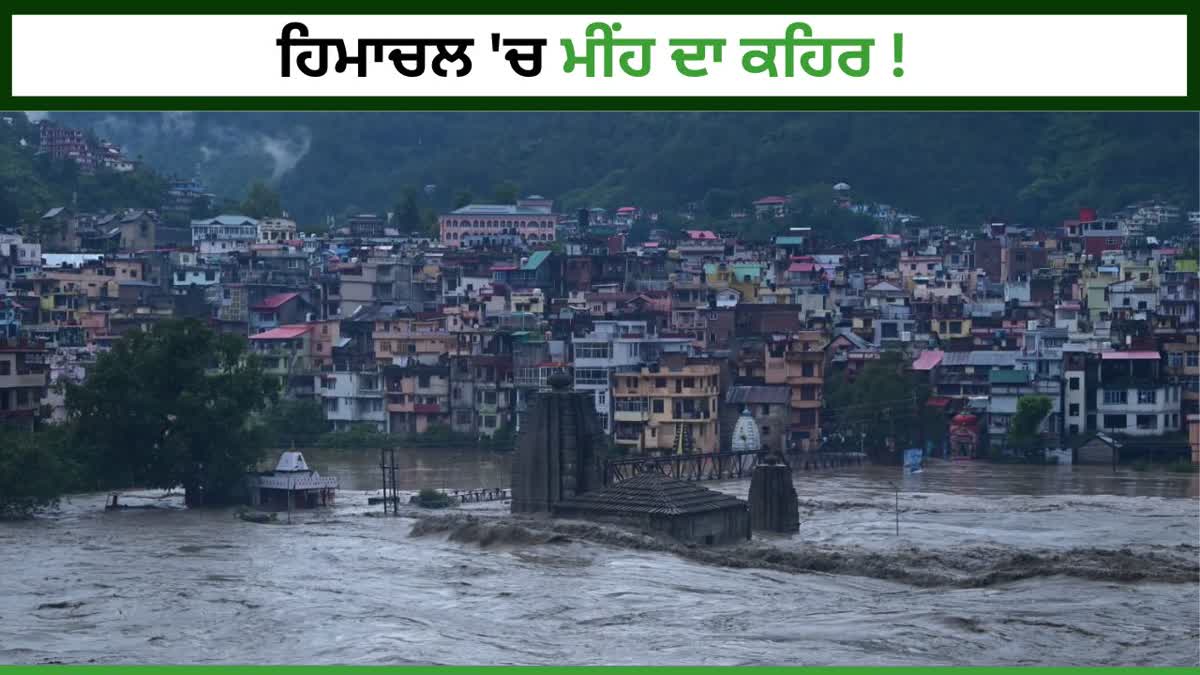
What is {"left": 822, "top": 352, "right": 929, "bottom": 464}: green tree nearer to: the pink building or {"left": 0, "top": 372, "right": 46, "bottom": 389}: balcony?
{"left": 0, "top": 372, "right": 46, "bottom": 389}: balcony

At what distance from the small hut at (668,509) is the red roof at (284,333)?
22935 millimetres

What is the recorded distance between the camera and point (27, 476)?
1144 inches

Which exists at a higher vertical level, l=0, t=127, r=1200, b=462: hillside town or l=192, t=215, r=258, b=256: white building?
l=192, t=215, r=258, b=256: white building

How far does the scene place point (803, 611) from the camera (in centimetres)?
2173

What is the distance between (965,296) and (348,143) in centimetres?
5423

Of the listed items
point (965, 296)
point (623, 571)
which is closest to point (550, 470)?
point (623, 571)

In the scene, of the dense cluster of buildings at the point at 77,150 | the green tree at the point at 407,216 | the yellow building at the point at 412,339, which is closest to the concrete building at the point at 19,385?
the yellow building at the point at 412,339

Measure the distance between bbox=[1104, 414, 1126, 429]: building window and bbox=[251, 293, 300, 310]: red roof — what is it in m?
22.1

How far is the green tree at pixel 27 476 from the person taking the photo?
1132 inches

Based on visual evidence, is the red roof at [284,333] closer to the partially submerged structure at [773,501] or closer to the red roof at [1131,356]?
the red roof at [1131,356]

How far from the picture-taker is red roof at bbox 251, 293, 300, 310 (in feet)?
182

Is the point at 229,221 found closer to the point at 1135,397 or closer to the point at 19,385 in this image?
the point at 1135,397

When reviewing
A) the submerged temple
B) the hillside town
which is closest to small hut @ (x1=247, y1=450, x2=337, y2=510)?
the submerged temple

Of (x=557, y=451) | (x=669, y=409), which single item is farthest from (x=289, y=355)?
(x=557, y=451)
